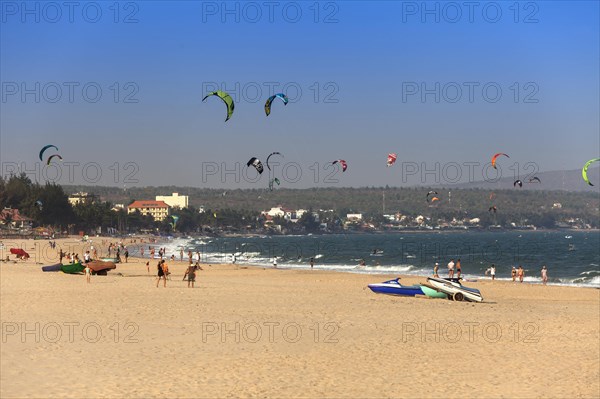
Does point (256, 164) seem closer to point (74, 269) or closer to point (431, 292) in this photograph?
point (74, 269)

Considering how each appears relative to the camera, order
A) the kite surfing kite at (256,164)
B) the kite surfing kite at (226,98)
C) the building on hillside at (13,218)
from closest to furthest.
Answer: the kite surfing kite at (226,98) < the kite surfing kite at (256,164) < the building on hillside at (13,218)

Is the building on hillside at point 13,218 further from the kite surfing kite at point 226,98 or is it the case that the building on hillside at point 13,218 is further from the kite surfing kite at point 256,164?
the kite surfing kite at point 226,98

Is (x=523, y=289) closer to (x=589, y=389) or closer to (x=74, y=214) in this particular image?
(x=589, y=389)

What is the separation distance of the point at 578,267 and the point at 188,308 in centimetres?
4444

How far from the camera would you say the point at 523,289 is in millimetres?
33812

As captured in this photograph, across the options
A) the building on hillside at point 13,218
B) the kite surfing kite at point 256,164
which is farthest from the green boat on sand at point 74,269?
the building on hillside at point 13,218

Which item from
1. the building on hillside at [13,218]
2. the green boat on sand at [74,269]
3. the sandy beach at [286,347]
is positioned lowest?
the sandy beach at [286,347]

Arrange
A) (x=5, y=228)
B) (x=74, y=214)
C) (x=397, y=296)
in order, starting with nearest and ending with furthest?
(x=397, y=296) → (x=5, y=228) → (x=74, y=214)

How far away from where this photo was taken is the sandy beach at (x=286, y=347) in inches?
460

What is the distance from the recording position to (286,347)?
1478cm

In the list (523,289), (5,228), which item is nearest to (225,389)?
(523,289)

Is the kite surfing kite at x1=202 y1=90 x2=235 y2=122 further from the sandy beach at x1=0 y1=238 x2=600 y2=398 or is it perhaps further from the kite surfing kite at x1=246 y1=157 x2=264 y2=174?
the sandy beach at x1=0 y1=238 x2=600 y2=398

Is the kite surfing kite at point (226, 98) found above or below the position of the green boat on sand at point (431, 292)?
above

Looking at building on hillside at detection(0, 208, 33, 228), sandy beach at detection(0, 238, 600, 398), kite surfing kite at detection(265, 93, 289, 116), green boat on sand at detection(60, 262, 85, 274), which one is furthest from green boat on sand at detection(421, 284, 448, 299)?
building on hillside at detection(0, 208, 33, 228)
